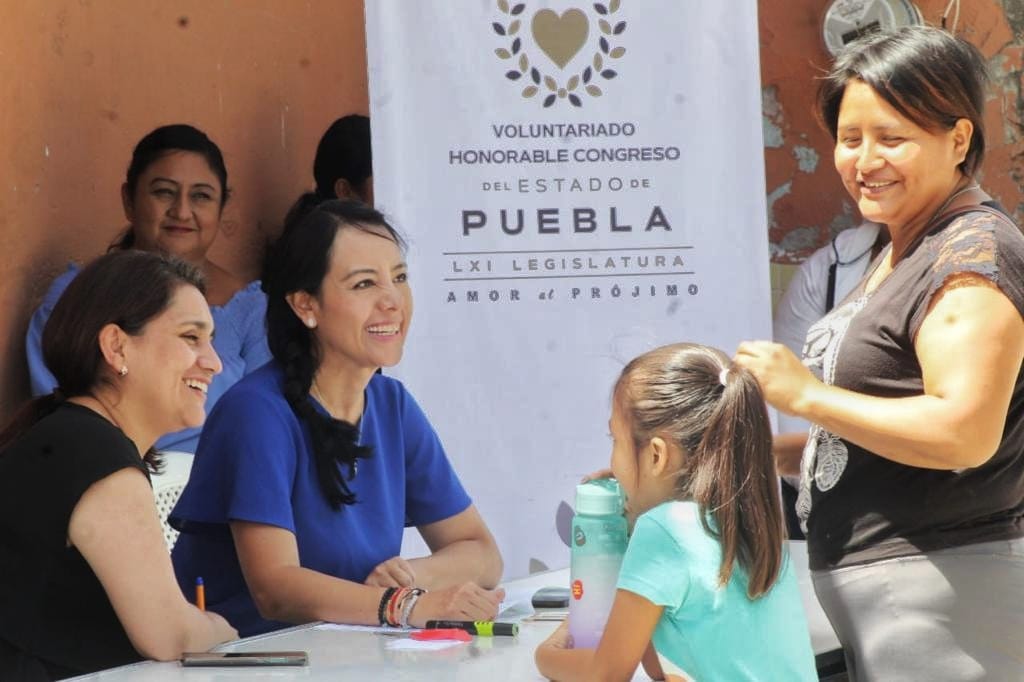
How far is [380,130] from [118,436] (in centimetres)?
149

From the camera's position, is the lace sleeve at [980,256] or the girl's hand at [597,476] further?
the girl's hand at [597,476]

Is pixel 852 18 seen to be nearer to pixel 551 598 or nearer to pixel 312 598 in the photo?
pixel 551 598

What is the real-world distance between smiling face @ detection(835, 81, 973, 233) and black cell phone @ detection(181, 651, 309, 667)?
Result: 3.25 ft

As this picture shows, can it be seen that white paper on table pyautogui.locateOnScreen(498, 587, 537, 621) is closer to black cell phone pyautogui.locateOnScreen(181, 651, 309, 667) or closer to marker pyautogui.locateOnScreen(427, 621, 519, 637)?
marker pyautogui.locateOnScreen(427, 621, 519, 637)

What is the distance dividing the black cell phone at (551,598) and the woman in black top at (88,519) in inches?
20.6

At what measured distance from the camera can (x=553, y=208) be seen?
3.63 metres

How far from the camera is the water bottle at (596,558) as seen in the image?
1.86m

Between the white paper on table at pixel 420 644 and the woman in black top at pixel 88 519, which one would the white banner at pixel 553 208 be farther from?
the white paper on table at pixel 420 644

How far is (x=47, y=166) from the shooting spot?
375cm

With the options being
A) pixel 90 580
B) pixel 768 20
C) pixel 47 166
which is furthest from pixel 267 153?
pixel 90 580

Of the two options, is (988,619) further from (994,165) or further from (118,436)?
(994,165)

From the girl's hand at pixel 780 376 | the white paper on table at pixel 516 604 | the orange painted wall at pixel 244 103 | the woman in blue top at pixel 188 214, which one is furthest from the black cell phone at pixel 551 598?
the orange painted wall at pixel 244 103

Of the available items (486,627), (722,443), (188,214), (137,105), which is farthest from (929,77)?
(137,105)

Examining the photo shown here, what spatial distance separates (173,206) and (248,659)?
216cm
